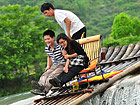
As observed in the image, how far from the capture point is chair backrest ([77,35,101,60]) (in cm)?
641

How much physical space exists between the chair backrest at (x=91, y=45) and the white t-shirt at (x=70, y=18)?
13.1 inches

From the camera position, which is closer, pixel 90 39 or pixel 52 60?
pixel 52 60

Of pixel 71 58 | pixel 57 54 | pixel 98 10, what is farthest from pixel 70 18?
pixel 98 10

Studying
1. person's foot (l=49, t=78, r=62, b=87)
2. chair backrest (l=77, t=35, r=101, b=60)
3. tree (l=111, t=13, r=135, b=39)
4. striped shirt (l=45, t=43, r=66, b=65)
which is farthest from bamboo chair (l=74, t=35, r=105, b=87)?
tree (l=111, t=13, r=135, b=39)

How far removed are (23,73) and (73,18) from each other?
22.5m

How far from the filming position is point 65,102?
5.71 meters

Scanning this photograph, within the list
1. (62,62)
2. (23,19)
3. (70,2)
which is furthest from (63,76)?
(70,2)

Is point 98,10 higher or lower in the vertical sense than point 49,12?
lower

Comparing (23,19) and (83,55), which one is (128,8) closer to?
(23,19)

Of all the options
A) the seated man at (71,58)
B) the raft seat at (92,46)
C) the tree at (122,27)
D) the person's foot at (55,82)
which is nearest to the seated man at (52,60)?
the seated man at (71,58)

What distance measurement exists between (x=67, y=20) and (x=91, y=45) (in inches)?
22.9

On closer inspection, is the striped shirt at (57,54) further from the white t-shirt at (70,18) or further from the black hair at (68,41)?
the white t-shirt at (70,18)

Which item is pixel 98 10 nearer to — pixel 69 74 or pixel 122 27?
pixel 122 27

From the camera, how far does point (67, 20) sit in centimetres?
647
